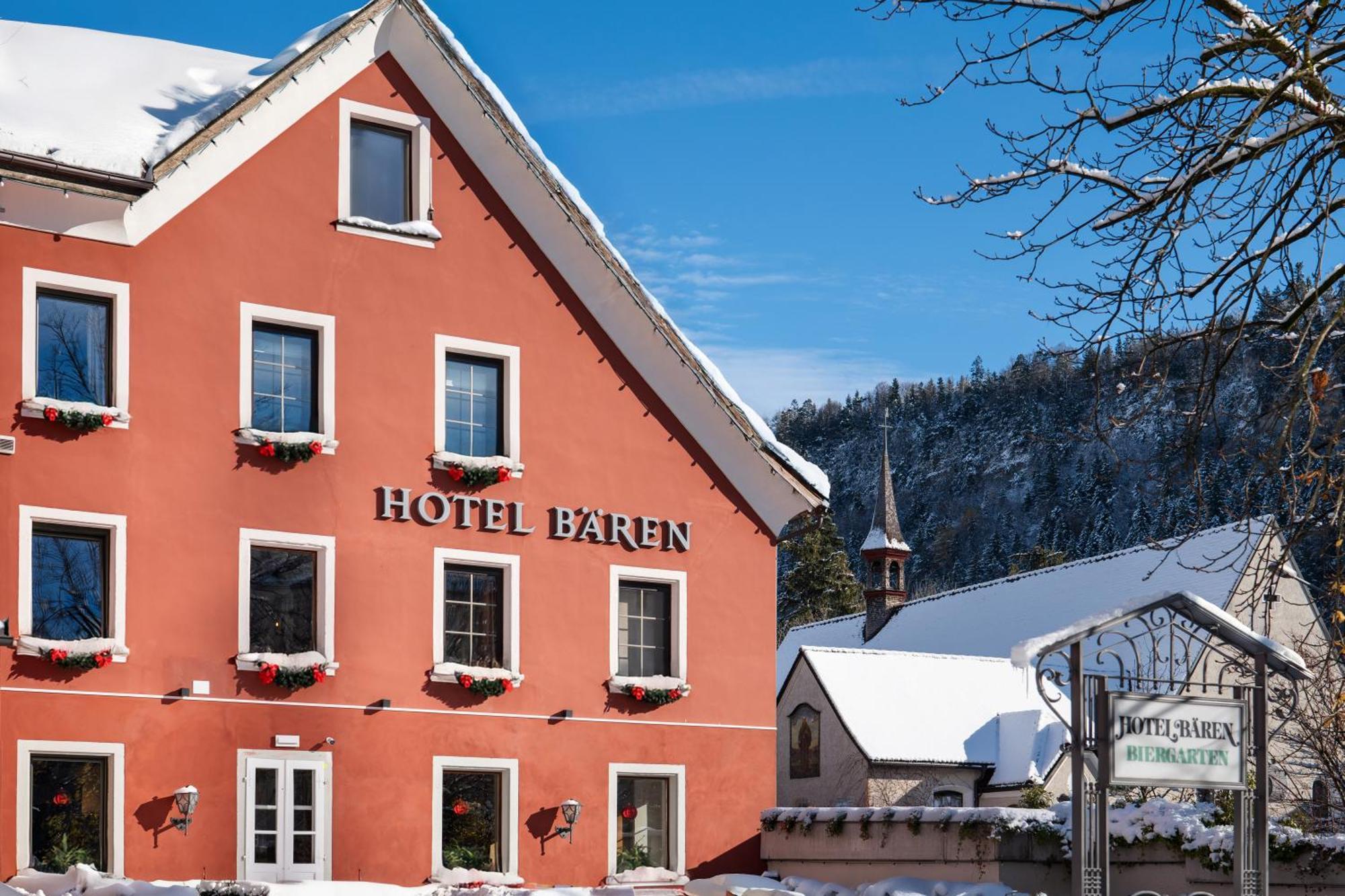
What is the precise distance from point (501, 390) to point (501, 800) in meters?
5.43

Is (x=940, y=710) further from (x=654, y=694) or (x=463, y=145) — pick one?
(x=463, y=145)

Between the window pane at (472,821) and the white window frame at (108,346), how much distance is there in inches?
245

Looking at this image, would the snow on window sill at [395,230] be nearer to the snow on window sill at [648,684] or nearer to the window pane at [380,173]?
the window pane at [380,173]

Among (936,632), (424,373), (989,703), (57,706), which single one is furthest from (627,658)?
(936,632)

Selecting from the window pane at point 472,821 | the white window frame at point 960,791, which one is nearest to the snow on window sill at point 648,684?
the window pane at point 472,821

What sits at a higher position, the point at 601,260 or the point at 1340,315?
the point at 601,260

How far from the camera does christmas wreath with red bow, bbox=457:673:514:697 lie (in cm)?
2173

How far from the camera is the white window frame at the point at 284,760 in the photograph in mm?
19891

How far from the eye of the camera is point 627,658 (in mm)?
23797

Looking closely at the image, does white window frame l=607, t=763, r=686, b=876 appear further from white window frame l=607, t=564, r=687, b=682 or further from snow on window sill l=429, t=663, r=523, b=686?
snow on window sill l=429, t=663, r=523, b=686

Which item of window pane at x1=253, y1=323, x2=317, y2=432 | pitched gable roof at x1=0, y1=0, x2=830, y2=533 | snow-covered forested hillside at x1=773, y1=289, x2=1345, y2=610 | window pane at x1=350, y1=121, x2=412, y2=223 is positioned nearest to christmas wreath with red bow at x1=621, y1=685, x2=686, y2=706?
pitched gable roof at x1=0, y1=0, x2=830, y2=533

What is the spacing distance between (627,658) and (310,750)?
498 centimetres

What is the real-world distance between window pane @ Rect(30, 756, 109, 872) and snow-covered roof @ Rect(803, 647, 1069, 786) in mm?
20686

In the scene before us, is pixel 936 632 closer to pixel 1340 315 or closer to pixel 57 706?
pixel 57 706
